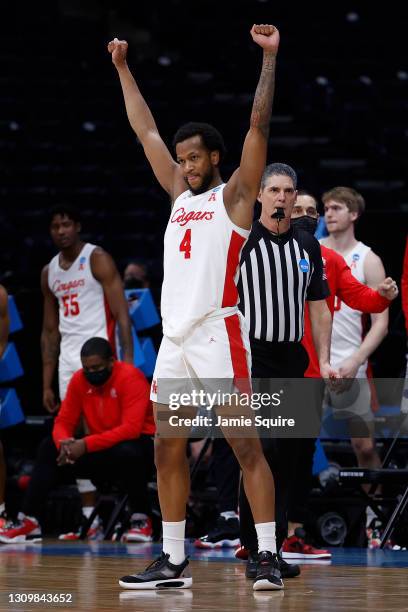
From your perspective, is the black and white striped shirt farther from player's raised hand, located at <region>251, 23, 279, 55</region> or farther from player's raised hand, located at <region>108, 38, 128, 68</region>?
player's raised hand, located at <region>251, 23, 279, 55</region>

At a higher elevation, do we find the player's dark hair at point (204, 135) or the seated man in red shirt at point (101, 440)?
the player's dark hair at point (204, 135)

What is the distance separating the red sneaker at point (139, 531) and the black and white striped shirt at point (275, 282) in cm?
218

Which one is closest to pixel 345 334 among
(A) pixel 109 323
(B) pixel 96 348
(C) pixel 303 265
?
(B) pixel 96 348

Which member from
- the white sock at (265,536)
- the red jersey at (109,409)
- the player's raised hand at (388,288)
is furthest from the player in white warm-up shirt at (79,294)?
the white sock at (265,536)

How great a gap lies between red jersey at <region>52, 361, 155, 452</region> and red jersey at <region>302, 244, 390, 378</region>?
A: 1399mm

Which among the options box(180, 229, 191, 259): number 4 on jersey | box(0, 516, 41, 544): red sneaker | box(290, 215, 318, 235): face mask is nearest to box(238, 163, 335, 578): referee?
box(290, 215, 318, 235): face mask

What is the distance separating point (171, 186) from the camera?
4.35 metres

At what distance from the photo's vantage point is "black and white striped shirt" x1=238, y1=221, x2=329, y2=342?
4.64 meters

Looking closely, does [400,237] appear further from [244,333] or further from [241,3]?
[241,3]

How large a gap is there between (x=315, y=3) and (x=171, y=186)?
1203cm

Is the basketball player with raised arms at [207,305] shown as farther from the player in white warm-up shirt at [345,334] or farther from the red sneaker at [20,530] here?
the red sneaker at [20,530]

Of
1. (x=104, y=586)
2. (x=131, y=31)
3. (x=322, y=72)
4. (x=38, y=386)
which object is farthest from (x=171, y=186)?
(x=131, y=31)

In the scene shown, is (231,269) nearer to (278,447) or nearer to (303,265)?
(303,265)

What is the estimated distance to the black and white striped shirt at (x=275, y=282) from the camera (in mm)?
4645
